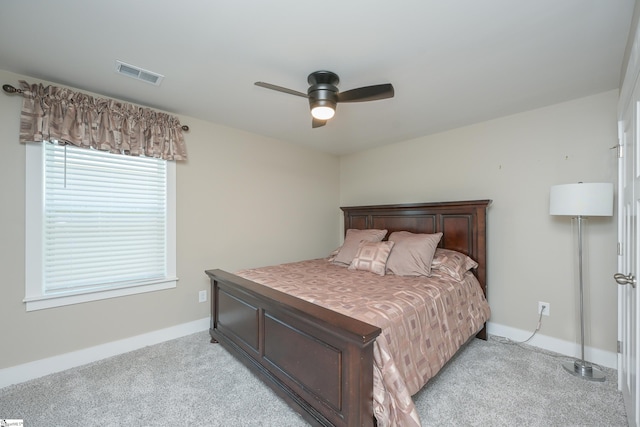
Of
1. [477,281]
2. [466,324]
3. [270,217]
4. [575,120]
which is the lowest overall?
[466,324]

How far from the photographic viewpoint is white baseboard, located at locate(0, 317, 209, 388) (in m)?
2.14

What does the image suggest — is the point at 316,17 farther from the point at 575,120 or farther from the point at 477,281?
the point at 477,281

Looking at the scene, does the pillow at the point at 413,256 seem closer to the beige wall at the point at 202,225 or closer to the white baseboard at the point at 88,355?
the beige wall at the point at 202,225

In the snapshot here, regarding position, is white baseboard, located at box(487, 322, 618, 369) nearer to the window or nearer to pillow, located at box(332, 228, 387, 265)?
pillow, located at box(332, 228, 387, 265)

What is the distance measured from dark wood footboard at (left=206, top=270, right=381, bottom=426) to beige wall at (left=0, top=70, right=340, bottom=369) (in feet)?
2.88

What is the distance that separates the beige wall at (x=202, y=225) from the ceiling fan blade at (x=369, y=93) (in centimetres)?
188

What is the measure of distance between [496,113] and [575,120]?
25.1 inches

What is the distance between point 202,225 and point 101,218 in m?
0.91

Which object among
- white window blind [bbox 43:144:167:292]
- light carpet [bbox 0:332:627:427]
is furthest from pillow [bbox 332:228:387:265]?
white window blind [bbox 43:144:167:292]

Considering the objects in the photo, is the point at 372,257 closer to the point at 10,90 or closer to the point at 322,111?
the point at 322,111

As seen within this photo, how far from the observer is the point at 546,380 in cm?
214

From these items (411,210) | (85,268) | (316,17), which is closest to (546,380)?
(411,210)

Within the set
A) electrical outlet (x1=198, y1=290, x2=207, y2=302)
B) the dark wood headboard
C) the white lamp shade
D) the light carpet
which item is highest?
the white lamp shade

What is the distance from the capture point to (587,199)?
2143 millimetres
